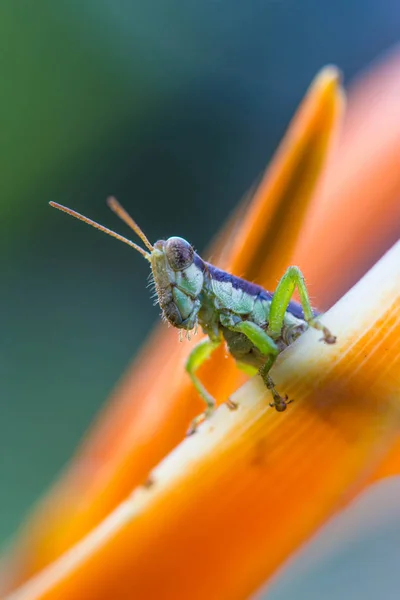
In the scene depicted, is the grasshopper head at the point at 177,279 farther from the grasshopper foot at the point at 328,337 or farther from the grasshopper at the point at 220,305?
the grasshopper foot at the point at 328,337

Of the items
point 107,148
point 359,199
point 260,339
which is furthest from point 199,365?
point 107,148

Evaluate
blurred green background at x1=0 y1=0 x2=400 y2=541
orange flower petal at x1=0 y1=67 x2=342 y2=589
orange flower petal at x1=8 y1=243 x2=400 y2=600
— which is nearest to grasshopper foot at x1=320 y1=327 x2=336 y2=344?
orange flower petal at x1=8 y1=243 x2=400 y2=600

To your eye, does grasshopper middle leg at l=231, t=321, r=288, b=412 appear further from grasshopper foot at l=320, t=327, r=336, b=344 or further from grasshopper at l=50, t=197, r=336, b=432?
grasshopper foot at l=320, t=327, r=336, b=344

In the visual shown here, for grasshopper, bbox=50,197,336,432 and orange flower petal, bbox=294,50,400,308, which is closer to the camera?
orange flower petal, bbox=294,50,400,308

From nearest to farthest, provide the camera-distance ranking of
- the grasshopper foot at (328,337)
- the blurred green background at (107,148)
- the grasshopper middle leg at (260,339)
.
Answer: the grasshopper foot at (328,337)
the grasshopper middle leg at (260,339)
the blurred green background at (107,148)

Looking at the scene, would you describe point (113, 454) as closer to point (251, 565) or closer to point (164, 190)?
point (251, 565)

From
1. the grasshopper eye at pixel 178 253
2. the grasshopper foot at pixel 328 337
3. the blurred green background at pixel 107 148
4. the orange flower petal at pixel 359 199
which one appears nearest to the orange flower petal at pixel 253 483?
the grasshopper foot at pixel 328 337

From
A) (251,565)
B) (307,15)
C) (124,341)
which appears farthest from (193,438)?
(307,15)
